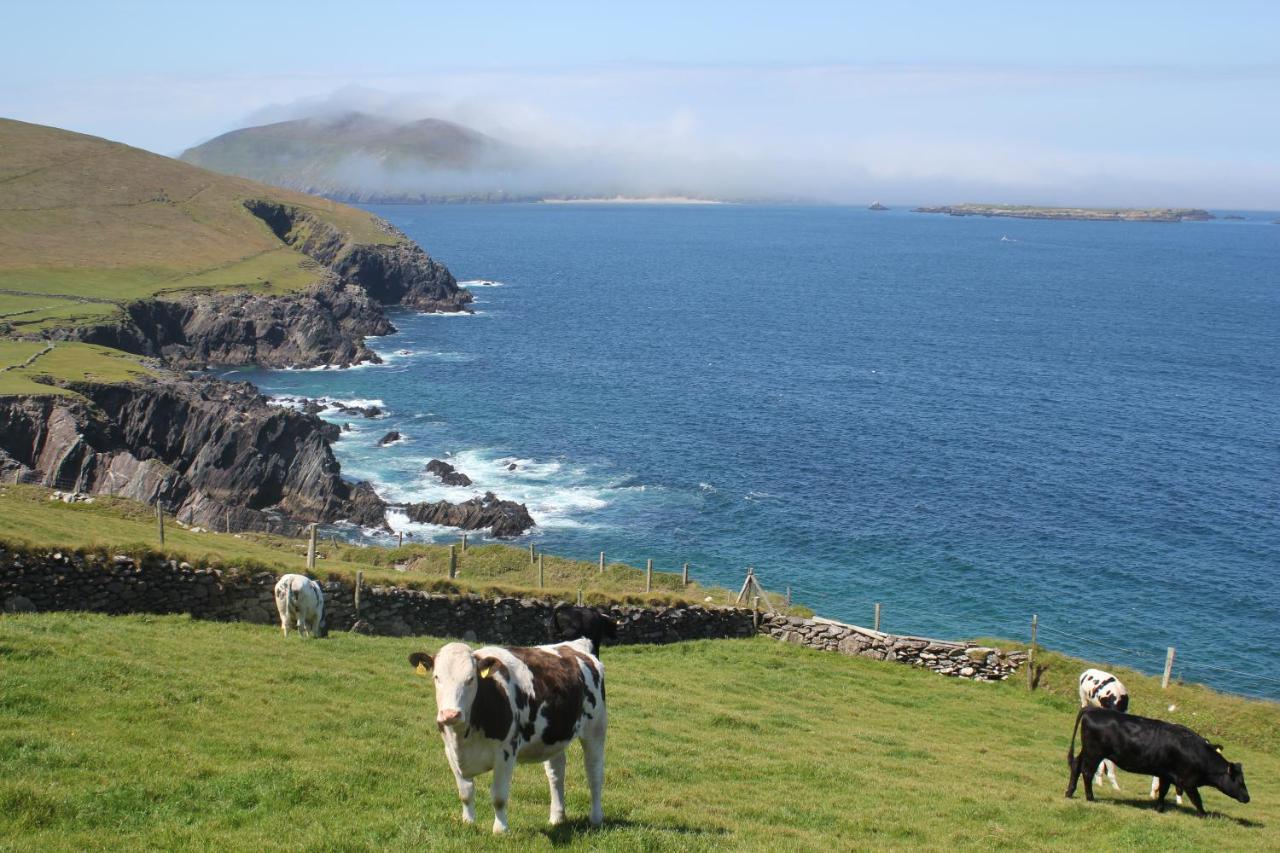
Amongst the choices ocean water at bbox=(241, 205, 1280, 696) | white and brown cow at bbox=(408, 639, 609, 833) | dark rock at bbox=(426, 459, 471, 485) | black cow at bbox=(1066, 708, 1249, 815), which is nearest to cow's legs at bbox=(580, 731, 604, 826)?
white and brown cow at bbox=(408, 639, 609, 833)

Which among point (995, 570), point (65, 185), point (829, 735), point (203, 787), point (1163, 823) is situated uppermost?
point (65, 185)

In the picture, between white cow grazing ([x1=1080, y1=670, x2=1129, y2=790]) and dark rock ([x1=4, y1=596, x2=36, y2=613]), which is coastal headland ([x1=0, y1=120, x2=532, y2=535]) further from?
white cow grazing ([x1=1080, y1=670, x2=1129, y2=790])

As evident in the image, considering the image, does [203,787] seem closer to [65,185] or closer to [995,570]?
[995,570]

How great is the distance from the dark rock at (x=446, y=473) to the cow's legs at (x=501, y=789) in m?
63.2

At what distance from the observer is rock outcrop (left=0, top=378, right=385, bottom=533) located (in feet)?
205

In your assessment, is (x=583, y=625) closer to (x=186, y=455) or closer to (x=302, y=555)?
(x=302, y=555)

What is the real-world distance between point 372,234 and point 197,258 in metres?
43.1

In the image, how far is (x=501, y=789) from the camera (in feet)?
42.7

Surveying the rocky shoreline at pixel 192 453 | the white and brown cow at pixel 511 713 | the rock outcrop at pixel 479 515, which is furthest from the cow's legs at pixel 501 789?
the rock outcrop at pixel 479 515

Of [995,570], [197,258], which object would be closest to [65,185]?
[197,258]

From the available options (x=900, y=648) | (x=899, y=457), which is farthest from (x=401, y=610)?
(x=899, y=457)

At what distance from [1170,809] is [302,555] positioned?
31989 mm

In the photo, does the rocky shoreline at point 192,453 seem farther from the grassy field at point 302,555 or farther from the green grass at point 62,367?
the grassy field at point 302,555

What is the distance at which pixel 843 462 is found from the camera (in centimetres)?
8525
